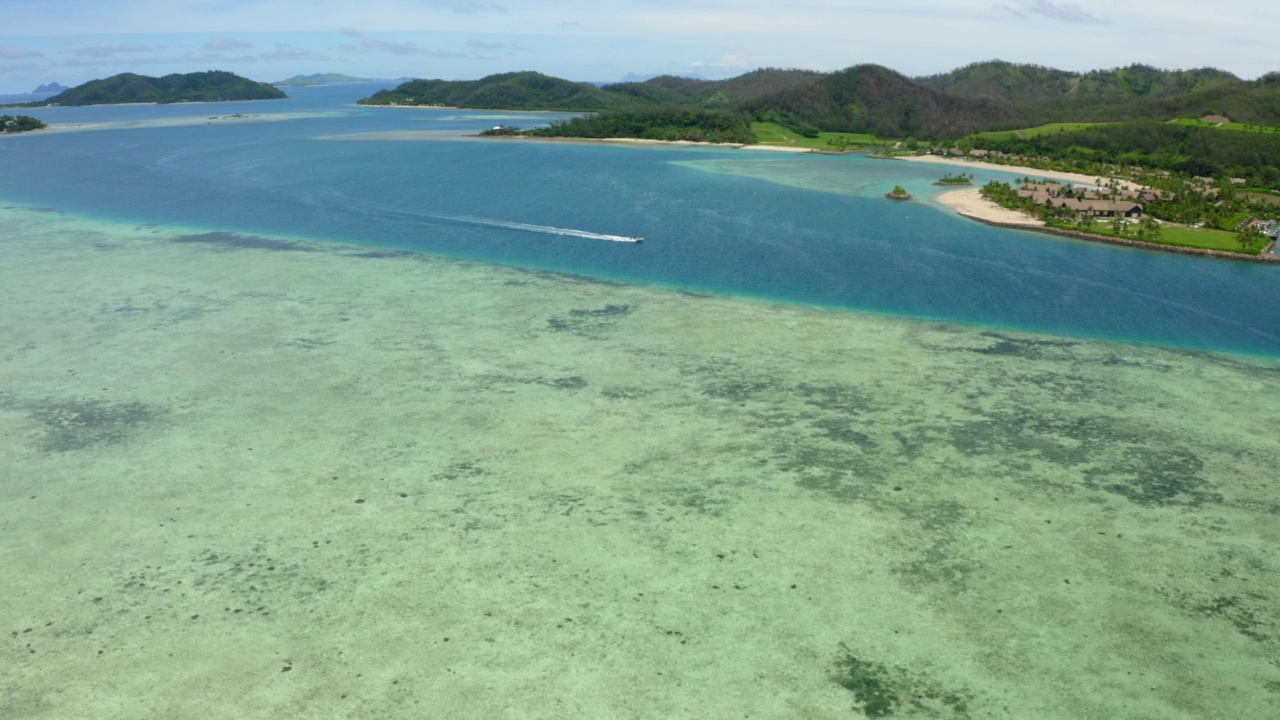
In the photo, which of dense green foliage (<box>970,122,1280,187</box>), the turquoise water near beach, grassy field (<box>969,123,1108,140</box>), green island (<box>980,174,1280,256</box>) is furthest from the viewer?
grassy field (<box>969,123,1108,140</box>)

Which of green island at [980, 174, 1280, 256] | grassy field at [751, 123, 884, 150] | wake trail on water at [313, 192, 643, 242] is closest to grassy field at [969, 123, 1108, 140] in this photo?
grassy field at [751, 123, 884, 150]

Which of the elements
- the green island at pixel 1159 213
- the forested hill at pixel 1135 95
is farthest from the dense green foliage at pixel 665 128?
the green island at pixel 1159 213

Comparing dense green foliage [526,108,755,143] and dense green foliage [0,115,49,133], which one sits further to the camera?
dense green foliage [0,115,49,133]

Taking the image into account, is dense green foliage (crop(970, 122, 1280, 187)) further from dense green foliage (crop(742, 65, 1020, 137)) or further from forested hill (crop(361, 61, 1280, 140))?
dense green foliage (crop(742, 65, 1020, 137))

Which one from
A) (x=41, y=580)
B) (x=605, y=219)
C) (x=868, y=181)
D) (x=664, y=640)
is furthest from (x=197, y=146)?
(x=664, y=640)

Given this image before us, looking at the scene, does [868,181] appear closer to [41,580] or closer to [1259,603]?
[1259,603]

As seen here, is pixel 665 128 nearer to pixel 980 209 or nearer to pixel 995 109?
pixel 995 109
